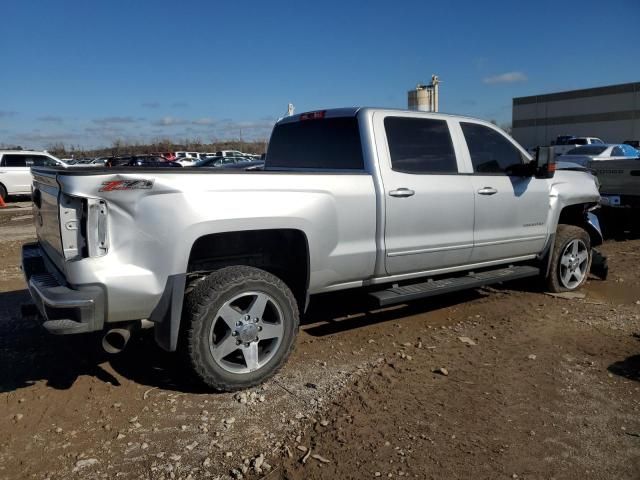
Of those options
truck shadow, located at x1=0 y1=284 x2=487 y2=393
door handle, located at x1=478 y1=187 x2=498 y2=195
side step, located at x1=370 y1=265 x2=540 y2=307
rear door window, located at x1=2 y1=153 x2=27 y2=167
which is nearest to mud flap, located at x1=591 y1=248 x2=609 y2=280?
side step, located at x1=370 y1=265 x2=540 y2=307

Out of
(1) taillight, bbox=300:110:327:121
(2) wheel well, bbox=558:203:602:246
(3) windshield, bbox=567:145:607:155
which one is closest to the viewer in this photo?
(1) taillight, bbox=300:110:327:121

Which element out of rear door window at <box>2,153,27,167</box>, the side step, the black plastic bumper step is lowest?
the side step

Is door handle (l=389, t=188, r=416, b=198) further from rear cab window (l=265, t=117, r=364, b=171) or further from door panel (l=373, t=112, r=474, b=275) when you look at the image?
rear cab window (l=265, t=117, r=364, b=171)

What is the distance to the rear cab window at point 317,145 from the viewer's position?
4.64m

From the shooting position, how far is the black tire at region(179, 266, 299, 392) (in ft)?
11.6

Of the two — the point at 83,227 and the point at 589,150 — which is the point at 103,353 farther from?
the point at 589,150

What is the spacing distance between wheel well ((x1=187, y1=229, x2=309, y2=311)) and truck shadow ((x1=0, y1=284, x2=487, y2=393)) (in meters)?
0.71

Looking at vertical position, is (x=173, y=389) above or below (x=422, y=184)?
below

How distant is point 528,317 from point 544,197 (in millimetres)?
1277

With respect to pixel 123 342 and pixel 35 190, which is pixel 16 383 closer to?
pixel 123 342

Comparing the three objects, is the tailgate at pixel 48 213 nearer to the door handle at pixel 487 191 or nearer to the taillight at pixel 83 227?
the taillight at pixel 83 227

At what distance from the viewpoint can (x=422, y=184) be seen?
4586 mm

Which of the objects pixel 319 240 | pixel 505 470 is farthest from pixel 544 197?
pixel 505 470

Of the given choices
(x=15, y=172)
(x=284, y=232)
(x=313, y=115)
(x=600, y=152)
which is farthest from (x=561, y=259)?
(x=15, y=172)
